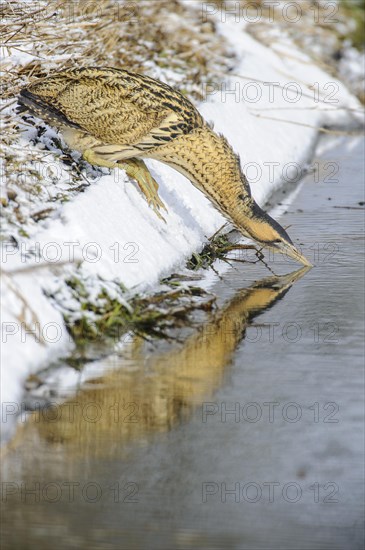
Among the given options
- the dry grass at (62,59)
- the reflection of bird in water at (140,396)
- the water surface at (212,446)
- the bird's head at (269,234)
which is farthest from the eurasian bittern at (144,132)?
the reflection of bird in water at (140,396)

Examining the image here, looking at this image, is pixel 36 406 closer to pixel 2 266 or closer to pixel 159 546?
pixel 2 266

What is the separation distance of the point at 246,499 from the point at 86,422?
1.13 m

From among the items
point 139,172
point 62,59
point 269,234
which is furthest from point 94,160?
point 62,59

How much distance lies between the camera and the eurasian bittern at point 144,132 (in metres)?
8.89

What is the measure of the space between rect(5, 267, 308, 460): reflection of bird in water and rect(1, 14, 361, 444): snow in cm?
27

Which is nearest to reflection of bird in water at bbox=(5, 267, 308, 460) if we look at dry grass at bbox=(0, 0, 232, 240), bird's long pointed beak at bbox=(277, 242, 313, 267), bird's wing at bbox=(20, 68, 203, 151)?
dry grass at bbox=(0, 0, 232, 240)

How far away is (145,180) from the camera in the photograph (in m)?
9.30

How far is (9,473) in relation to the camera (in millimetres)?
5277

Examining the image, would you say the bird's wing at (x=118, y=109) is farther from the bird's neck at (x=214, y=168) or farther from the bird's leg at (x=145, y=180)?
the bird's leg at (x=145, y=180)

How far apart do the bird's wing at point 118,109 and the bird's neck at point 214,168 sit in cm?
13

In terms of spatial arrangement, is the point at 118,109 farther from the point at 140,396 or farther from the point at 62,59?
the point at 140,396

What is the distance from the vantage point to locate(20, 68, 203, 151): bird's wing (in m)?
8.87

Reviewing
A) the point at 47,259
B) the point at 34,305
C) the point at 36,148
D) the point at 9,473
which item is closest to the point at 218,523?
the point at 9,473

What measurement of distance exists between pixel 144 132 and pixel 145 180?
1.74 ft
